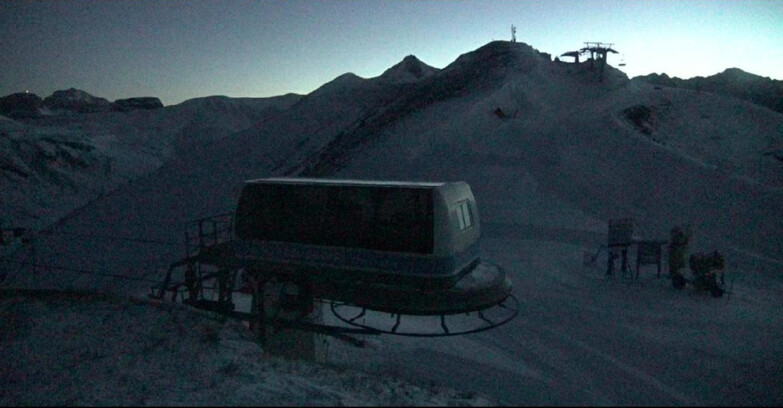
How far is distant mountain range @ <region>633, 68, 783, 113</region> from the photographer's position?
9119 centimetres

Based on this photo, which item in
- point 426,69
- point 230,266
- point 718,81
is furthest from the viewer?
point 718,81

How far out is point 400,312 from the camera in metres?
8.30

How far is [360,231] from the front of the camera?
8.80 meters

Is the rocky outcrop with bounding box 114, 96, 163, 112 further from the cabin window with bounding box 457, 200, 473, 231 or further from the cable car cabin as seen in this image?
the cabin window with bounding box 457, 200, 473, 231

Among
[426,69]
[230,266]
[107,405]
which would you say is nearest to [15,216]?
[230,266]

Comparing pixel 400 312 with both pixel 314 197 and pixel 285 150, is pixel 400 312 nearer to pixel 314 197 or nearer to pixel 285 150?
pixel 314 197

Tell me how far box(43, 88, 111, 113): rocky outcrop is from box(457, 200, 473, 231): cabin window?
13255 centimetres

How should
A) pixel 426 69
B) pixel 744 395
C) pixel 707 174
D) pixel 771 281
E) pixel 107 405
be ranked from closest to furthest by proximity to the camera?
pixel 744 395 → pixel 107 405 → pixel 771 281 → pixel 707 174 → pixel 426 69

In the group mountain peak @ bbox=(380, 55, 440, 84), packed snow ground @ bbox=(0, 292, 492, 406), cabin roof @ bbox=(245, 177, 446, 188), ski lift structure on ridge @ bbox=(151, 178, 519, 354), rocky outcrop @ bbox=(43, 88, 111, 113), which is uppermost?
rocky outcrop @ bbox=(43, 88, 111, 113)

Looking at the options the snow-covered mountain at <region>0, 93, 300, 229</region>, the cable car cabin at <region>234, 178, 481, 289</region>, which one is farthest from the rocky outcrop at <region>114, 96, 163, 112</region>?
the cable car cabin at <region>234, 178, 481, 289</region>

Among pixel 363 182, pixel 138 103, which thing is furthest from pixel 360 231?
pixel 138 103

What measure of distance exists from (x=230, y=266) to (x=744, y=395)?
8.37 metres

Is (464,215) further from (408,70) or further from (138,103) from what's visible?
(138,103)

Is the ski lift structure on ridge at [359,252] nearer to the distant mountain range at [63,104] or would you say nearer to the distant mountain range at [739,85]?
the distant mountain range at [739,85]
